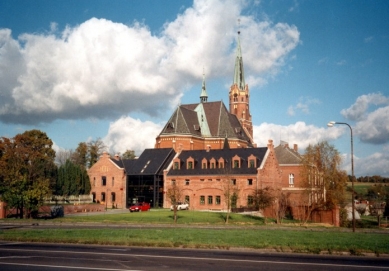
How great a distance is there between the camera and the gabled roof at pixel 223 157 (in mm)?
62719

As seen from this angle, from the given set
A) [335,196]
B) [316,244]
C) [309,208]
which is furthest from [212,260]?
[335,196]

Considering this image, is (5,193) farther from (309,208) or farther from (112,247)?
(309,208)

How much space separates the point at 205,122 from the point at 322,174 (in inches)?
1966

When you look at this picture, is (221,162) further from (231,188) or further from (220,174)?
(231,188)

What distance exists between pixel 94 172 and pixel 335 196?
42554 mm

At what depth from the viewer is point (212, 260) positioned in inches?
685

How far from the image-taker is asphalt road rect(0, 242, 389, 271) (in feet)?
51.0

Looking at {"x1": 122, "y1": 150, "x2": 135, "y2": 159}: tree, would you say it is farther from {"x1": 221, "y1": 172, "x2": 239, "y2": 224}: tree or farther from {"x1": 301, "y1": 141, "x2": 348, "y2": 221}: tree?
{"x1": 301, "y1": 141, "x2": 348, "y2": 221}: tree

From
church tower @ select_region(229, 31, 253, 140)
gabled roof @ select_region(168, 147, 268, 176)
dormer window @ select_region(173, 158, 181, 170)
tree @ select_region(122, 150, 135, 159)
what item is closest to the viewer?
gabled roof @ select_region(168, 147, 268, 176)

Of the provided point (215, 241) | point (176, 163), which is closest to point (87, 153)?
point (176, 163)

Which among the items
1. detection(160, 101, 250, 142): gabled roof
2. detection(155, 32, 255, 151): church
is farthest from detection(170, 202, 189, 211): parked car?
detection(160, 101, 250, 142): gabled roof

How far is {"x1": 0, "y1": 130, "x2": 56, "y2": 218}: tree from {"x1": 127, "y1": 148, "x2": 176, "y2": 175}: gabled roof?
1428 centimetres

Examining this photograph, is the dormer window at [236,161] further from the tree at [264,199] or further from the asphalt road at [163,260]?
the asphalt road at [163,260]

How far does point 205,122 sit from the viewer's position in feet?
325
